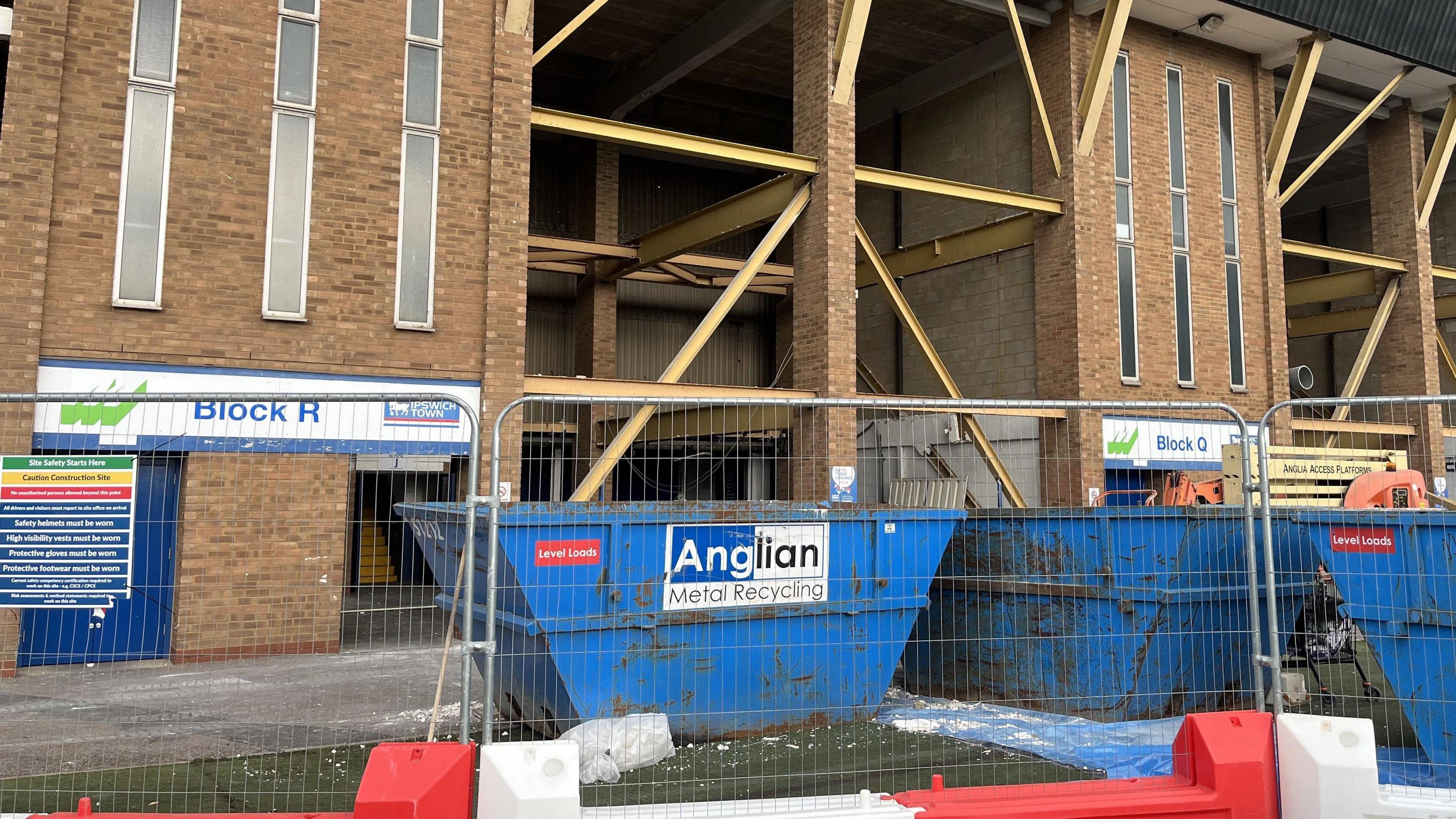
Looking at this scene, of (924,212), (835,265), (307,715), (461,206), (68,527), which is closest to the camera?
(68,527)

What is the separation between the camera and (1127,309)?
711 inches

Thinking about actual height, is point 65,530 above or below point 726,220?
below

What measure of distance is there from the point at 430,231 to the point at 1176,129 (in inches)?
559

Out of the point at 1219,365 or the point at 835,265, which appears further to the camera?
the point at 1219,365

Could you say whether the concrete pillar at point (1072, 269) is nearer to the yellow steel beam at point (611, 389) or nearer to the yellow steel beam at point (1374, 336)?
A: the yellow steel beam at point (611, 389)

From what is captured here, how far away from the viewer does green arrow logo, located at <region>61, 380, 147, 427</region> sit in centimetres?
1068

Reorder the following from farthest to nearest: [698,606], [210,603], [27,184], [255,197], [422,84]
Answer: [422,84]
[255,197]
[27,184]
[210,603]
[698,606]

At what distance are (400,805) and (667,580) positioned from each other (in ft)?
8.99

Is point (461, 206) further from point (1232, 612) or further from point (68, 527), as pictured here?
point (1232, 612)

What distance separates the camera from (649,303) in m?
25.9

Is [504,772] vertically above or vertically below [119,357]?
below

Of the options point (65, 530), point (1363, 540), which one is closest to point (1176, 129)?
point (1363, 540)

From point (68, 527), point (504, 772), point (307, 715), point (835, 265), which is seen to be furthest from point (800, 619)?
point (835, 265)

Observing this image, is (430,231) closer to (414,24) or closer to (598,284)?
(414,24)
